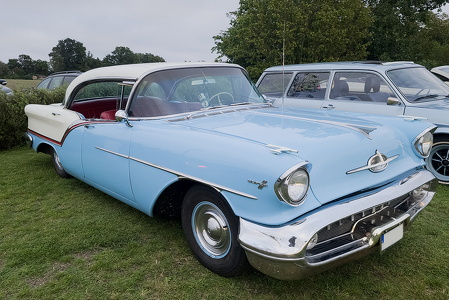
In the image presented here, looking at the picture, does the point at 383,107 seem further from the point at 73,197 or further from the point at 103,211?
the point at 73,197

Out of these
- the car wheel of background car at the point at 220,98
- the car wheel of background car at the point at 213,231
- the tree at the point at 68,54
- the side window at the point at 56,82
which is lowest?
the car wheel of background car at the point at 213,231

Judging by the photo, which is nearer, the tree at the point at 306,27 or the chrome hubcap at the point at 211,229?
the chrome hubcap at the point at 211,229

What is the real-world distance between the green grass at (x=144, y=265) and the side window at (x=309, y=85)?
2.35 metres

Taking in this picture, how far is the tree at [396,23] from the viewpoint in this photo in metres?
22.0

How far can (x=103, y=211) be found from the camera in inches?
148

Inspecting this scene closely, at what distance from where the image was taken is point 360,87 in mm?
5129

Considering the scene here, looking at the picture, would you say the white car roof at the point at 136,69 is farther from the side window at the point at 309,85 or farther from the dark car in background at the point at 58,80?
the dark car in background at the point at 58,80

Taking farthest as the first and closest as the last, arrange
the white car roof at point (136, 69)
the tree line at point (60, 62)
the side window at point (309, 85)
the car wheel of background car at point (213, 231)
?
the tree line at point (60, 62) → the side window at point (309, 85) → the white car roof at point (136, 69) → the car wheel of background car at point (213, 231)

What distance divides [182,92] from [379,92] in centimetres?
303

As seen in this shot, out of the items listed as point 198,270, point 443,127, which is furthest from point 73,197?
point 443,127

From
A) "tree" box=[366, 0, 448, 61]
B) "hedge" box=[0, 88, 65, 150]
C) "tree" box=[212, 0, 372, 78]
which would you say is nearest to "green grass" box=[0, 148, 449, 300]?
"hedge" box=[0, 88, 65, 150]

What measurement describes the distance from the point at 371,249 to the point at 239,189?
89cm

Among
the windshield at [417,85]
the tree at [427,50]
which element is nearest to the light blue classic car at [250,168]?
the windshield at [417,85]

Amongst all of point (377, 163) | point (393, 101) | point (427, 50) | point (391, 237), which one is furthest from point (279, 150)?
point (427, 50)
